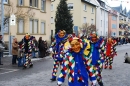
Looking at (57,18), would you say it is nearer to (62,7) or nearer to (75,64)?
(62,7)

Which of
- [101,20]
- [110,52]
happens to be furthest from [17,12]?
[101,20]

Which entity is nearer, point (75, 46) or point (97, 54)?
point (75, 46)

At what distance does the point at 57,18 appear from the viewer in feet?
155

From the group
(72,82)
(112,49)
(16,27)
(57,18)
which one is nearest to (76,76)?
→ (72,82)

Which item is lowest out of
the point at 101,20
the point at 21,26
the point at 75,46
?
the point at 75,46

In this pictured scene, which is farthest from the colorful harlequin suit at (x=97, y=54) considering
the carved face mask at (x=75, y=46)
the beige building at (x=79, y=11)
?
the beige building at (x=79, y=11)

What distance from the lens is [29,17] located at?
28.9m

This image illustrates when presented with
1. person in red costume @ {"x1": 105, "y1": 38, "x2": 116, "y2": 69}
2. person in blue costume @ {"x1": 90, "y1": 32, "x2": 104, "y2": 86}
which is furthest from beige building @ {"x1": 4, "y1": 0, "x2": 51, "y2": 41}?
person in blue costume @ {"x1": 90, "y1": 32, "x2": 104, "y2": 86}

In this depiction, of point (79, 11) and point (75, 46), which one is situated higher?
point (79, 11)

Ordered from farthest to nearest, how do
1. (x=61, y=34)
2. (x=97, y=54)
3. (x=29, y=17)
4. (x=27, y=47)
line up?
(x=29, y=17), (x=27, y=47), (x=61, y=34), (x=97, y=54)

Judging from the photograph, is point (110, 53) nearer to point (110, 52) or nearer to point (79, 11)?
point (110, 52)

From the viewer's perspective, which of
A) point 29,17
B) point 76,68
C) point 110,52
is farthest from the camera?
point 29,17

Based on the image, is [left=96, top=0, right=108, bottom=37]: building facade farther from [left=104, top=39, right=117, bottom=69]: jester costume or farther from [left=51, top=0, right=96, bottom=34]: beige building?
[left=104, top=39, right=117, bottom=69]: jester costume

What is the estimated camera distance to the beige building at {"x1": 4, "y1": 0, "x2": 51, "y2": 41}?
26234 mm
